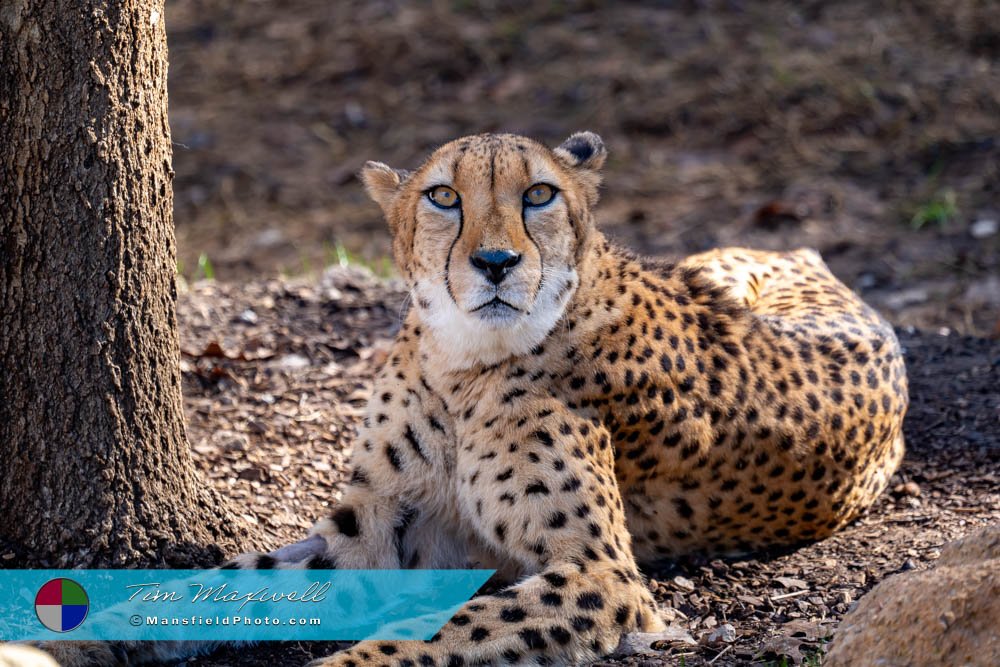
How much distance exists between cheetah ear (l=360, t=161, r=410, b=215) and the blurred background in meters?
2.60

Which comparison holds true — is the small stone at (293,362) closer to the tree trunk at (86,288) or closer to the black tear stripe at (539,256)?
the tree trunk at (86,288)

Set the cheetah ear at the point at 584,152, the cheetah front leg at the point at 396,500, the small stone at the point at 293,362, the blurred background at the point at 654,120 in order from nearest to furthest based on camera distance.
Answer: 1. the cheetah front leg at the point at 396,500
2. the cheetah ear at the point at 584,152
3. the small stone at the point at 293,362
4. the blurred background at the point at 654,120

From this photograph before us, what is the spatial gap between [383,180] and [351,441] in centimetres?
112

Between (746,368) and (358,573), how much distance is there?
4.40ft

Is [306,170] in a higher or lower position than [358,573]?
higher

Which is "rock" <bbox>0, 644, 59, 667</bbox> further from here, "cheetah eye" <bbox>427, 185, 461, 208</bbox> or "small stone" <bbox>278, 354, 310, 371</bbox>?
"small stone" <bbox>278, 354, 310, 371</bbox>

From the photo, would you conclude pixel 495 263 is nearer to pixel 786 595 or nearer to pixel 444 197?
pixel 444 197

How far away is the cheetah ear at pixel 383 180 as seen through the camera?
3.93 m

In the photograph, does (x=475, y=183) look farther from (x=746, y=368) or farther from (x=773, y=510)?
(x=773, y=510)

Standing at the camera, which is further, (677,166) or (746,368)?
(677,166)

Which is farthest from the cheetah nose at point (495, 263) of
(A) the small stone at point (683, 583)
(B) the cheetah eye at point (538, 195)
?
(A) the small stone at point (683, 583)

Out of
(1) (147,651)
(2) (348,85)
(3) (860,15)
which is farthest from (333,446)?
(3) (860,15)

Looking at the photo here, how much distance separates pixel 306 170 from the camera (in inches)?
348

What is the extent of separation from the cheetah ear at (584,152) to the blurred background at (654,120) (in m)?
2.78
